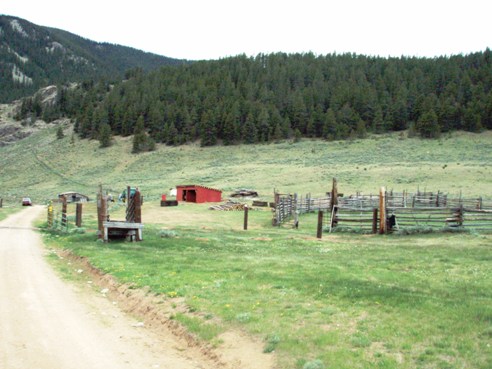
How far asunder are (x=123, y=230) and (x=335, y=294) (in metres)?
13.6

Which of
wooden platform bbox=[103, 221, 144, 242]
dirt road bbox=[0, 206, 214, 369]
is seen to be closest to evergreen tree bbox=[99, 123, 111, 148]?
wooden platform bbox=[103, 221, 144, 242]

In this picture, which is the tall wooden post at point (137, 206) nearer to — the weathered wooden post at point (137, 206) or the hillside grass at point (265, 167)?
the weathered wooden post at point (137, 206)

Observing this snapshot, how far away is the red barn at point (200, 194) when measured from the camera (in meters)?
59.4

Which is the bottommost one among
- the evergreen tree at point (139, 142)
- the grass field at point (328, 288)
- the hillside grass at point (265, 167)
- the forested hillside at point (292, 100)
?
the grass field at point (328, 288)

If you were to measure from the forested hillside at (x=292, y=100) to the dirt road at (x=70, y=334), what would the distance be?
107 metres

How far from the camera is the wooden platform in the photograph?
21344mm

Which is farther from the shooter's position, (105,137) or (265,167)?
(105,137)

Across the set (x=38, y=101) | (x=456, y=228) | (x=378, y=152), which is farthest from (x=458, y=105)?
(x=38, y=101)

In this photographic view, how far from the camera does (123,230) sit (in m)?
22.0

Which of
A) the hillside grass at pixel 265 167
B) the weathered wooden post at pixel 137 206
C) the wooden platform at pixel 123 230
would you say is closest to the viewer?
the wooden platform at pixel 123 230

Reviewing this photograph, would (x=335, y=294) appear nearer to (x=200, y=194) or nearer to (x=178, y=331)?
(x=178, y=331)

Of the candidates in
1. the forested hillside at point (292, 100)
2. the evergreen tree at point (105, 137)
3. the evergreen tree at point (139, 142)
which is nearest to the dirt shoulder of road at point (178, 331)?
the forested hillside at point (292, 100)

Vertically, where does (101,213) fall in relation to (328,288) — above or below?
above

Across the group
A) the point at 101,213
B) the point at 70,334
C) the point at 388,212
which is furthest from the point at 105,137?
the point at 70,334
